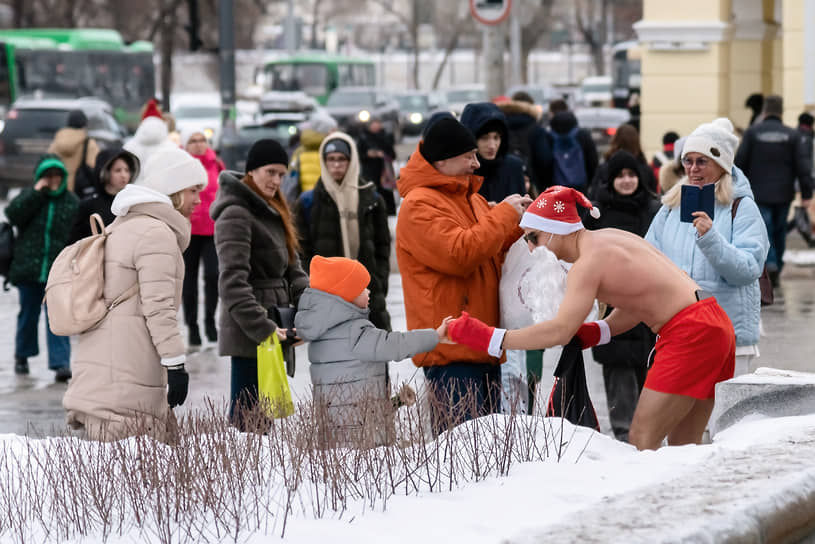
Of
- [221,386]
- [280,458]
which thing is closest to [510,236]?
[280,458]

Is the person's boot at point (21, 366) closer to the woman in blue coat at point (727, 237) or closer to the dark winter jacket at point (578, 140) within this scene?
the dark winter jacket at point (578, 140)

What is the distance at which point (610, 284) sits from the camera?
20.9 ft

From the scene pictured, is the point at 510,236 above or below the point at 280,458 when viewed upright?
above

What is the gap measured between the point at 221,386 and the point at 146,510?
523 centimetres

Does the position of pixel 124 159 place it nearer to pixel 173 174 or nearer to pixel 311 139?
pixel 173 174

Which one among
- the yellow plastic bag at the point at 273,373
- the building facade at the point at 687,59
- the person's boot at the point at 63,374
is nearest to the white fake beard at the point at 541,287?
the yellow plastic bag at the point at 273,373

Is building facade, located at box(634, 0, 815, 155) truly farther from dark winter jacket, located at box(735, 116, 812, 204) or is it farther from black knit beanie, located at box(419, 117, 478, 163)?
black knit beanie, located at box(419, 117, 478, 163)

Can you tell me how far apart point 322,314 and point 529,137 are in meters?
8.18

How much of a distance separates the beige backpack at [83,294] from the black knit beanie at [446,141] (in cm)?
141

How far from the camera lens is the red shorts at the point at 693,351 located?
643 cm

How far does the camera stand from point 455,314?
6.94 metres

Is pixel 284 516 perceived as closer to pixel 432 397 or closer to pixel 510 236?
pixel 432 397

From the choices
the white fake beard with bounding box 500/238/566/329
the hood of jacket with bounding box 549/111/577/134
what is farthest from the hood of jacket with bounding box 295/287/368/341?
the hood of jacket with bounding box 549/111/577/134

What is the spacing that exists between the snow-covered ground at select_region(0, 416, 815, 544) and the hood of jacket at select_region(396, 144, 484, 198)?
1.18 metres
